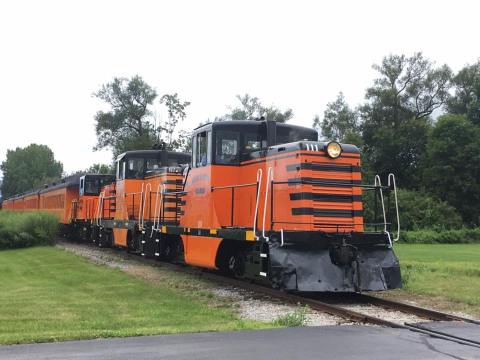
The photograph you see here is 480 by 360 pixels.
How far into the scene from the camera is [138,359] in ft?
18.6

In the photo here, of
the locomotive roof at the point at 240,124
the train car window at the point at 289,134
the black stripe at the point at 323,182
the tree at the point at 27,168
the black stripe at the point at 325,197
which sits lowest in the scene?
the black stripe at the point at 325,197

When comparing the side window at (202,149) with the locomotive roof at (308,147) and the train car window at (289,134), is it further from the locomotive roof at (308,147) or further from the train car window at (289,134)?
the locomotive roof at (308,147)

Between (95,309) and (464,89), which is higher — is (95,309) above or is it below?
below

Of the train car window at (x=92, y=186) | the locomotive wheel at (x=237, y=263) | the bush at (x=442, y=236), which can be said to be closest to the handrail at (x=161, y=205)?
the locomotive wheel at (x=237, y=263)

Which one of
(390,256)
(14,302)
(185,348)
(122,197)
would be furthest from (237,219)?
(122,197)

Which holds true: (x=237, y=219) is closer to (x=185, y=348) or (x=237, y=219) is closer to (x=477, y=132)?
(x=185, y=348)

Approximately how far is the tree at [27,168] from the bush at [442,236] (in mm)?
76008

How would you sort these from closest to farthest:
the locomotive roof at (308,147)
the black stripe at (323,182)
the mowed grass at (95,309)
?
1. the mowed grass at (95,309)
2. the black stripe at (323,182)
3. the locomotive roof at (308,147)

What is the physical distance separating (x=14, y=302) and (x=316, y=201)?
18.4ft

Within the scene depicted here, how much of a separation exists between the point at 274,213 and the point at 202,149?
8.72ft

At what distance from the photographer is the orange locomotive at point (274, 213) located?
9.57 meters

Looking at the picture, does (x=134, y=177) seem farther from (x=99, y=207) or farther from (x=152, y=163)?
(x=99, y=207)

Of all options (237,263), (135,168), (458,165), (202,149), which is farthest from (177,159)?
(458,165)

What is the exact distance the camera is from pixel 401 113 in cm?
5931
